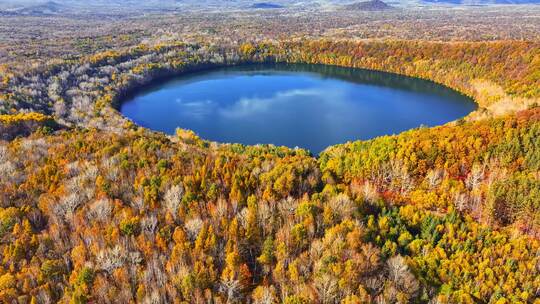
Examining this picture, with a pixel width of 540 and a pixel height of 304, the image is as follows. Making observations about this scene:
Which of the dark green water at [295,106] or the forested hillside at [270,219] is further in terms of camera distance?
the dark green water at [295,106]

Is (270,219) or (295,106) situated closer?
(270,219)

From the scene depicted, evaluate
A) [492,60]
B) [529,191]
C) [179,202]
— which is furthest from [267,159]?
[492,60]

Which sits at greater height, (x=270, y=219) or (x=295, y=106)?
(x=270, y=219)

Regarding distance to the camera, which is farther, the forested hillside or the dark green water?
the dark green water

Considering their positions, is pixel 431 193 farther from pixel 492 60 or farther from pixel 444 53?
pixel 444 53
